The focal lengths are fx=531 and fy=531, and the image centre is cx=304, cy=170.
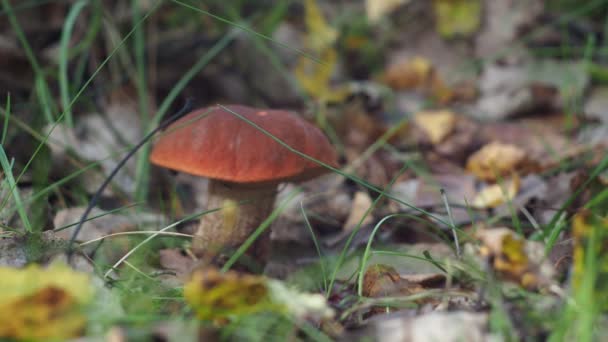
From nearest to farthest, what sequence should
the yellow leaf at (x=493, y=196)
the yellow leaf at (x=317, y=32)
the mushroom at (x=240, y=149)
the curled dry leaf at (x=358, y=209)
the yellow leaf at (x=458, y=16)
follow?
the mushroom at (x=240, y=149) → the yellow leaf at (x=493, y=196) → the curled dry leaf at (x=358, y=209) → the yellow leaf at (x=317, y=32) → the yellow leaf at (x=458, y=16)

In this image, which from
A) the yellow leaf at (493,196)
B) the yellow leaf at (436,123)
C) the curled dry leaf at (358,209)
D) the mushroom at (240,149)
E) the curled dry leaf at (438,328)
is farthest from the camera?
the yellow leaf at (436,123)

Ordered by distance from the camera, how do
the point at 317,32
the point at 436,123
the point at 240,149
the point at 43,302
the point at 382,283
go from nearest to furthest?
the point at 43,302 < the point at 382,283 < the point at 240,149 < the point at 436,123 < the point at 317,32

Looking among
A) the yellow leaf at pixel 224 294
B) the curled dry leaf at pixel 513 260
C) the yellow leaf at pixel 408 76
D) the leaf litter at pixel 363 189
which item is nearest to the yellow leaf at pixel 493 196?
the leaf litter at pixel 363 189

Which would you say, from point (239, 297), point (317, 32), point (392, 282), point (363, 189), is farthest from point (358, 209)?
point (317, 32)

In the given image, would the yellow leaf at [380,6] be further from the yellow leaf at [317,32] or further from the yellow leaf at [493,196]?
the yellow leaf at [493,196]

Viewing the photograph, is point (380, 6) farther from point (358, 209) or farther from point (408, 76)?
point (358, 209)

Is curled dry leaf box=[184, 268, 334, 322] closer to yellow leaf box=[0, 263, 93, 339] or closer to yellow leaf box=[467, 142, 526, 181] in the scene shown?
yellow leaf box=[0, 263, 93, 339]
